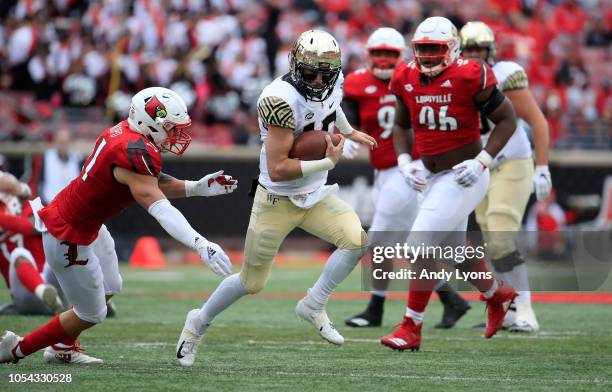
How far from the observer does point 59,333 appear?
559cm

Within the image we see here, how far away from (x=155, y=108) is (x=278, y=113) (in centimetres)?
65

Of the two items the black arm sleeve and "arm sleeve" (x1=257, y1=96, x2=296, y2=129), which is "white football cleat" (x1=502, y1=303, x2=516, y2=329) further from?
"arm sleeve" (x1=257, y1=96, x2=296, y2=129)

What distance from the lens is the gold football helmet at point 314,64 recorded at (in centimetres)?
578

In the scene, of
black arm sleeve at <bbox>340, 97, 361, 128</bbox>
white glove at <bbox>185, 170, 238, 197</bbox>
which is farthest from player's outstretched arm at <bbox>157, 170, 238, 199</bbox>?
black arm sleeve at <bbox>340, 97, 361, 128</bbox>

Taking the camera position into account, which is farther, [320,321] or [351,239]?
[320,321]

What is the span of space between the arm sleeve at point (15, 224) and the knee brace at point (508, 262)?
3.58 meters

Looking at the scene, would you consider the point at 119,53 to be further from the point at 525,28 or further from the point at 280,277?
the point at 525,28

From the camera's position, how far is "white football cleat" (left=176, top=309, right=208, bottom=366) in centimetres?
573

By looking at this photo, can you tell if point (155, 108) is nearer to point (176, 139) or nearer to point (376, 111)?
point (176, 139)

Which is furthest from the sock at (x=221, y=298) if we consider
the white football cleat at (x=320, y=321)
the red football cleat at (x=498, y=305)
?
the red football cleat at (x=498, y=305)

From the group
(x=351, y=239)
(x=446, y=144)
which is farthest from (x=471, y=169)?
(x=351, y=239)

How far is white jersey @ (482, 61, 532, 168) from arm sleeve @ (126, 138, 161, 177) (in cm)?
288

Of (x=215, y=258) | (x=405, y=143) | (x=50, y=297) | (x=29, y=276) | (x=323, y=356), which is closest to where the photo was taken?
(x=215, y=258)

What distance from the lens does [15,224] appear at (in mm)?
8398
